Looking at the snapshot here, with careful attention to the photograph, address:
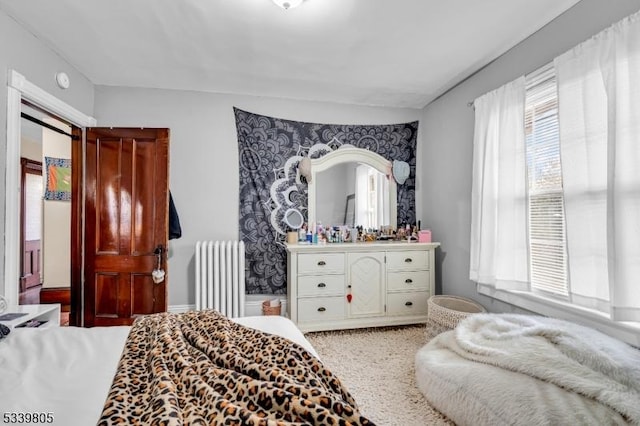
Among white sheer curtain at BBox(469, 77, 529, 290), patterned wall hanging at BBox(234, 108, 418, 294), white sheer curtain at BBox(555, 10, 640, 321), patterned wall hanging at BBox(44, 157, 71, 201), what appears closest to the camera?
white sheer curtain at BBox(555, 10, 640, 321)

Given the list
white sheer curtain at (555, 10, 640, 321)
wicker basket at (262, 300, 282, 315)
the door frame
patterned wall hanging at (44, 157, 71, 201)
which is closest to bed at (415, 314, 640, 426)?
white sheer curtain at (555, 10, 640, 321)

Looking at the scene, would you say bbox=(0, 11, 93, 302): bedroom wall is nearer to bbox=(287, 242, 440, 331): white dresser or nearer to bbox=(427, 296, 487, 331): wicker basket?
bbox=(287, 242, 440, 331): white dresser

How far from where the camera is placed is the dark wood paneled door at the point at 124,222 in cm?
295

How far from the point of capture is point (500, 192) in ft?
8.54

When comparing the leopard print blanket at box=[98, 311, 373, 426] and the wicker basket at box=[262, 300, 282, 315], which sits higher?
the leopard print blanket at box=[98, 311, 373, 426]

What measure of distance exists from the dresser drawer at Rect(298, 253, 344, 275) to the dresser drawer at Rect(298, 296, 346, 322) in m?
0.27

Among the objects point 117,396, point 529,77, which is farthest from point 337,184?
point 117,396

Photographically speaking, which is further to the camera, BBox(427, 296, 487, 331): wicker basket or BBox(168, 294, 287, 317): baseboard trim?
BBox(168, 294, 287, 317): baseboard trim

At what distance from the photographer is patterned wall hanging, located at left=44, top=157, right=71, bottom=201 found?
3.95 metres

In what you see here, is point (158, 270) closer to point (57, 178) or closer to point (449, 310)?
point (57, 178)

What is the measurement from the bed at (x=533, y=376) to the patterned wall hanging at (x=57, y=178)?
4.58 metres

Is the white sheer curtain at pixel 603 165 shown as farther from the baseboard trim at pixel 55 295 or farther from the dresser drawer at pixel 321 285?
the baseboard trim at pixel 55 295

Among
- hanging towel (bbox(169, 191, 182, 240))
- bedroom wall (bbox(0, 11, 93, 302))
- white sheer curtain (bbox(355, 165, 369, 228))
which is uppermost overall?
bedroom wall (bbox(0, 11, 93, 302))

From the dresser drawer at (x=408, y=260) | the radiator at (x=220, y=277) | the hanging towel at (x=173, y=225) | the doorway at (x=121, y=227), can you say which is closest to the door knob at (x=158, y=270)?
the doorway at (x=121, y=227)
